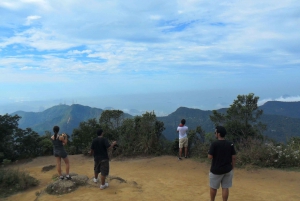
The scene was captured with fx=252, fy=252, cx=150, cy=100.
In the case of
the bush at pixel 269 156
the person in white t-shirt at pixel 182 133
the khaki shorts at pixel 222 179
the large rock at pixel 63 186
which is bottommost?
the large rock at pixel 63 186

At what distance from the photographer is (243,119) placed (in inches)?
476

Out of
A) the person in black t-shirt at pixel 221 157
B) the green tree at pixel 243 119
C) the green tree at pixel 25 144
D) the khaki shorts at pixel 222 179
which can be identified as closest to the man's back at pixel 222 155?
the person in black t-shirt at pixel 221 157

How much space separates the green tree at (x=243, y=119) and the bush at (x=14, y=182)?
8473mm

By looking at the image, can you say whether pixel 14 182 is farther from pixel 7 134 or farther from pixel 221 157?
pixel 221 157

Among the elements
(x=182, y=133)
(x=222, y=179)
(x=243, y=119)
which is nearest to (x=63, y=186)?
(x=222, y=179)

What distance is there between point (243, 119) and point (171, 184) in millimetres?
6109

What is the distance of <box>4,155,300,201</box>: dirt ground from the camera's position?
628 centimetres

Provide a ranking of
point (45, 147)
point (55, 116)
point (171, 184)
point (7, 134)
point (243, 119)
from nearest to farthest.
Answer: point (171, 184) → point (243, 119) → point (7, 134) → point (45, 147) → point (55, 116)

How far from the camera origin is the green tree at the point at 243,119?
11836 mm

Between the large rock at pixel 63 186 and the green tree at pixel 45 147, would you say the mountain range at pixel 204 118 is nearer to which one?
the green tree at pixel 45 147

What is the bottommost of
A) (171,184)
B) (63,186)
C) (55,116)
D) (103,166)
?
(171,184)

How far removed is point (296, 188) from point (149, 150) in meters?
6.36

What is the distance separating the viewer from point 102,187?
668 centimetres

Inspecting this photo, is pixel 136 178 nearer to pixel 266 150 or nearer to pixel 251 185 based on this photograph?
pixel 251 185
